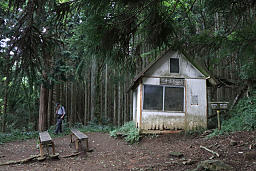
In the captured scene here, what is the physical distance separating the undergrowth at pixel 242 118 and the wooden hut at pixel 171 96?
1346 mm

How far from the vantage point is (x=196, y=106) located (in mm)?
10602

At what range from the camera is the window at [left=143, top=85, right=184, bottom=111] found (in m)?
10.6

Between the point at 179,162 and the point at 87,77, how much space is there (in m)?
13.1

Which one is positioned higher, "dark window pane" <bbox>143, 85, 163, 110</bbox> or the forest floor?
"dark window pane" <bbox>143, 85, 163, 110</bbox>

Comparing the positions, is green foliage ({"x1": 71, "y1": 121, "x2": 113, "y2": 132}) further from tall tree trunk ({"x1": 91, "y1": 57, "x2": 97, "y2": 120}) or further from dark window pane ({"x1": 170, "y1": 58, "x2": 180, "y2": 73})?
dark window pane ({"x1": 170, "y1": 58, "x2": 180, "y2": 73})

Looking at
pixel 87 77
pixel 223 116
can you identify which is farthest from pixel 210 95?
pixel 87 77

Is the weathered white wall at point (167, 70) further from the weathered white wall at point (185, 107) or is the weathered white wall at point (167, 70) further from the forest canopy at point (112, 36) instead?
the forest canopy at point (112, 36)

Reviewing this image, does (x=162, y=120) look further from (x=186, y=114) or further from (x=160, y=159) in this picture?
(x=160, y=159)

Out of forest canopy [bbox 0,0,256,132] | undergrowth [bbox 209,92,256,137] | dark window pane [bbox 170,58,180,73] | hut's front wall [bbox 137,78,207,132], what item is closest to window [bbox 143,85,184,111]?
hut's front wall [bbox 137,78,207,132]

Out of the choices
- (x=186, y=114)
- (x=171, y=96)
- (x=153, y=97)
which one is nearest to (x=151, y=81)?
(x=153, y=97)

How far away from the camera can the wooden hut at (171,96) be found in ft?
34.1

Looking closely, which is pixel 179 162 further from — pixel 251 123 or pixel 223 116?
pixel 223 116

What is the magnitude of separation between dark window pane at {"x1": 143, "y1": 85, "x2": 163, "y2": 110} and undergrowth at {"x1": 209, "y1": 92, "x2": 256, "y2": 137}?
2794 mm

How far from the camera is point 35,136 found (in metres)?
11.9
